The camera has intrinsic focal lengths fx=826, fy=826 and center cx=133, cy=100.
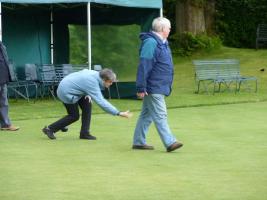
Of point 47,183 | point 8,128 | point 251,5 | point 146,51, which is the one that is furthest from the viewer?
point 251,5

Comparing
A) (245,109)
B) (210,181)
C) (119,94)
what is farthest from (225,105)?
(210,181)

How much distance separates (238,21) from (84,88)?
25143mm

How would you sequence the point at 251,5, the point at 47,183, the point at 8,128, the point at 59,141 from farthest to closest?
the point at 251,5
the point at 8,128
the point at 59,141
the point at 47,183

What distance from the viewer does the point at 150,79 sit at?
10.3 metres

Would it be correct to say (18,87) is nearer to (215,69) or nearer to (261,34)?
(215,69)

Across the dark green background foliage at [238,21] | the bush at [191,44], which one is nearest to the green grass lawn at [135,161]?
the bush at [191,44]

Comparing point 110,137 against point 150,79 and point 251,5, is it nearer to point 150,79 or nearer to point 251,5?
point 150,79

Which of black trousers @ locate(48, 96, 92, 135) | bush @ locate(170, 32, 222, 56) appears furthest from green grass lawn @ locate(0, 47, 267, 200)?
bush @ locate(170, 32, 222, 56)

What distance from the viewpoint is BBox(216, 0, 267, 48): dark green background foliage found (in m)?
A: 34.8

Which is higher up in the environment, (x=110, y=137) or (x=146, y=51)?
(x=146, y=51)

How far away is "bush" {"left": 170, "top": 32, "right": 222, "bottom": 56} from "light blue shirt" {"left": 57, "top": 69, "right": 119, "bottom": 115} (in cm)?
1941

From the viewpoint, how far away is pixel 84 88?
36.7 feet

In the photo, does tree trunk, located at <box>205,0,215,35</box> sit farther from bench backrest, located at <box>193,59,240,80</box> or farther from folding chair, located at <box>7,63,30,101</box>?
folding chair, located at <box>7,63,30,101</box>

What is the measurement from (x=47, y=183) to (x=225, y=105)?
1008 cm
